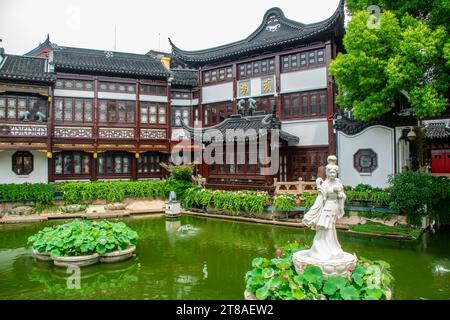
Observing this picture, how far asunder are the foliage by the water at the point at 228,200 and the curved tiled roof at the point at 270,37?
331 inches

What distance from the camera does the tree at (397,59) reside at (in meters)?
11.8

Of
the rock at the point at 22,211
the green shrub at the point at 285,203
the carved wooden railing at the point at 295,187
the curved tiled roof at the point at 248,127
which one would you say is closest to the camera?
the green shrub at the point at 285,203

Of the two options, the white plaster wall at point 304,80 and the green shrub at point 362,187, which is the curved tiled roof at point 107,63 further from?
the green shrub at point 362,187

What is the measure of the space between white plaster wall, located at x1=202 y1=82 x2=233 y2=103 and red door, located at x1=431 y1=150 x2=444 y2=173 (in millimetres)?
11941

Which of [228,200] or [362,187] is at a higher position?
[362,187]

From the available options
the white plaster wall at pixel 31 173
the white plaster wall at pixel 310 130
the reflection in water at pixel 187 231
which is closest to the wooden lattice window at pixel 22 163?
the white plaster wall at pixel 31 173

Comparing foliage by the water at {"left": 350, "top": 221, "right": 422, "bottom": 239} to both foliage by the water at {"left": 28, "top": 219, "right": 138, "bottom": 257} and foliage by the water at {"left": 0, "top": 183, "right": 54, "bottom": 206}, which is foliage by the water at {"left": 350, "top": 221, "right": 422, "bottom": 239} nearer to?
foliage by the water at {"left": 28, "top": 219, "right": 138, "bottom": 257}

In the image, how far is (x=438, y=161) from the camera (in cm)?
2059

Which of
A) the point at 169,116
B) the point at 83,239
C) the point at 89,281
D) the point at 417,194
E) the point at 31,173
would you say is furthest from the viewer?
the point at 169,116

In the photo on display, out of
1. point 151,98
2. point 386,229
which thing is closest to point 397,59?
point 386,229

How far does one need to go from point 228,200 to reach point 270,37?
10.1m

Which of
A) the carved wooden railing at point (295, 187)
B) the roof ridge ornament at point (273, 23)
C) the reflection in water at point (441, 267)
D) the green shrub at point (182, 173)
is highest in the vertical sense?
the roof ridge ornament at point (273, 23)

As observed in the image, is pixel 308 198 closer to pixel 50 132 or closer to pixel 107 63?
pixel 50 132
